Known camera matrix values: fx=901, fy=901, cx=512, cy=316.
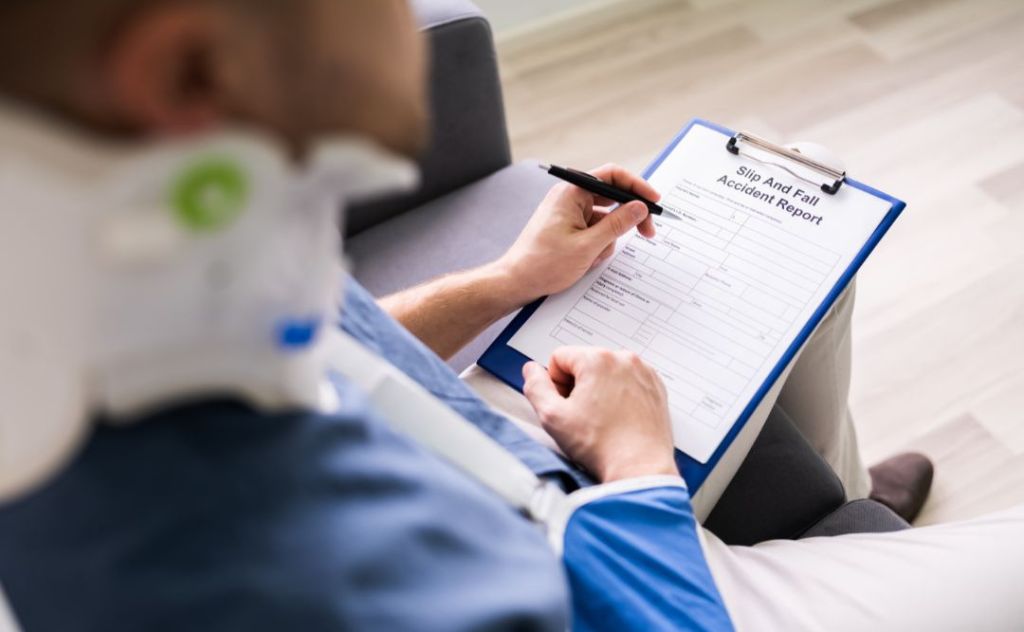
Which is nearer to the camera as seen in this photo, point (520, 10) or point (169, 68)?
point (169, 68)

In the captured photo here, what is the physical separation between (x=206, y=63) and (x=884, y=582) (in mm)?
706

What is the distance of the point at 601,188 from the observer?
0.90 m

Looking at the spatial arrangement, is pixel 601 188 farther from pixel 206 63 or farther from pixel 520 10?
pixel 520 10

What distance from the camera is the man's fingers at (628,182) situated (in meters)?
0.91

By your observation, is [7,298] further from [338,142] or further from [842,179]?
[842,179]

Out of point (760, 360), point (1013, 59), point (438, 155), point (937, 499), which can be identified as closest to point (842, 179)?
point (760, 360)

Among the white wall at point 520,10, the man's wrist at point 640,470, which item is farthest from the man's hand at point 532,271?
the white wall at point 520,10

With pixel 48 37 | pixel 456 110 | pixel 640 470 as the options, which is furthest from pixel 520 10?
pixel 48 37

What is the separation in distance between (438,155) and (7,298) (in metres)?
0.84

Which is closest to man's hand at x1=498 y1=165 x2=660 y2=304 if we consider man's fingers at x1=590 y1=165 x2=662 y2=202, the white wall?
man's fingers at x1=590 y1=165 x2=662 y2=202

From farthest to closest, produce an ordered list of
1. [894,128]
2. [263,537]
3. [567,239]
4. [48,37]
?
[894,128] < [567,239] < [263,537] < [48,37]

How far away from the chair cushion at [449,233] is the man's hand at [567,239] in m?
0.19

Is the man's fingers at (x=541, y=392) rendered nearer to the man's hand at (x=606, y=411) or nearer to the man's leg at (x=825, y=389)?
the man's hand at (x=606, y=411)

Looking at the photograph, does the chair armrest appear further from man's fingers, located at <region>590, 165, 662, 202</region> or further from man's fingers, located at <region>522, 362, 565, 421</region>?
man's fingers, located at <region>522, 362, 565, 421</region>
